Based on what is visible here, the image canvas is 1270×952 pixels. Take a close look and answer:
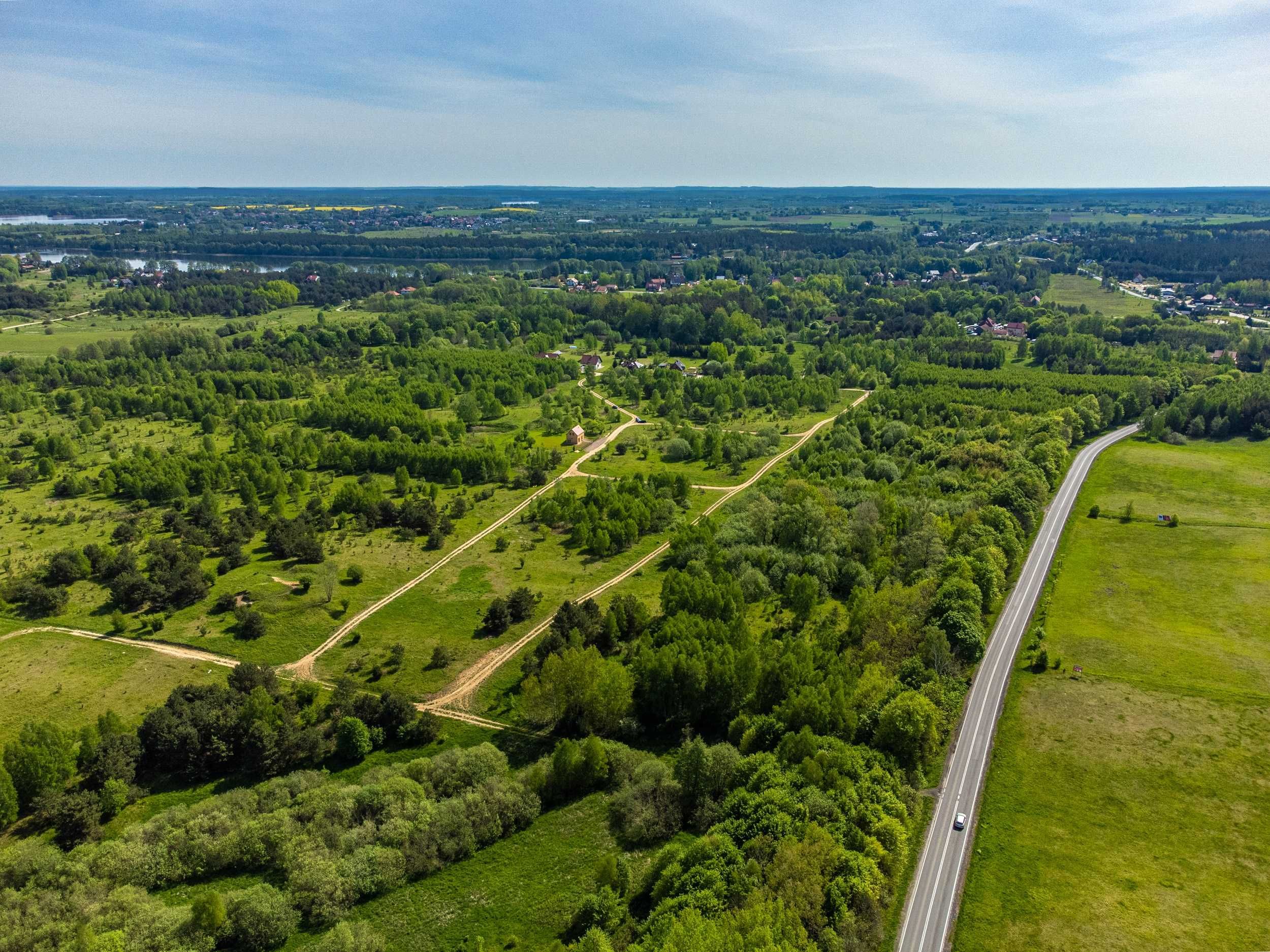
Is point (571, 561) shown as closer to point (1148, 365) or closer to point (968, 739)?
point (968, 739)

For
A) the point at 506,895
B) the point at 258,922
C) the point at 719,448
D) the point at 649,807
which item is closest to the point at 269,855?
the point at 258,922

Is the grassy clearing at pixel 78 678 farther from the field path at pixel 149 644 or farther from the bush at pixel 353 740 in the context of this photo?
the bush at pixel 353 740

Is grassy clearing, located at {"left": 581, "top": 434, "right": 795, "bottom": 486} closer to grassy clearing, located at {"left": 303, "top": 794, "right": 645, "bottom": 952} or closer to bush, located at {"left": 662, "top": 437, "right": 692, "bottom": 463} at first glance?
bush, located at {"left": 662, "top": 437, "right": 692, "bottom": 463}

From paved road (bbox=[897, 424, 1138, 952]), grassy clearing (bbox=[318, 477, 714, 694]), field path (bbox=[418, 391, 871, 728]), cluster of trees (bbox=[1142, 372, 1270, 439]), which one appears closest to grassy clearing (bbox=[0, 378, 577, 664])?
grassy clearing (bbox=[318, 477, 714, 694])

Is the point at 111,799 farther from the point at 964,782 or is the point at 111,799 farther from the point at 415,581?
the point at 964,782

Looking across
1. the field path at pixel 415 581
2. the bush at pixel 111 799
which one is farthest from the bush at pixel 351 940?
the field path at pixel 415 581
